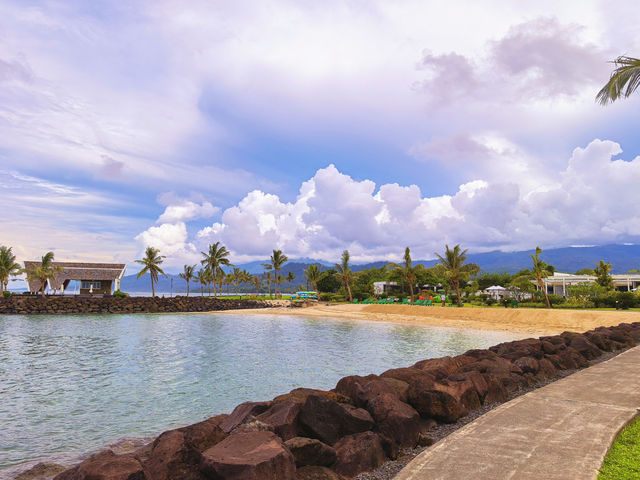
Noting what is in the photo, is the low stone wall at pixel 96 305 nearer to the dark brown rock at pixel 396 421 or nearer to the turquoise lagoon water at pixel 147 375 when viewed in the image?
the turquoise lagoon water at pixel 147 375

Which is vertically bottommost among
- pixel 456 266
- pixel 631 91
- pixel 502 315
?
pixel 502 315

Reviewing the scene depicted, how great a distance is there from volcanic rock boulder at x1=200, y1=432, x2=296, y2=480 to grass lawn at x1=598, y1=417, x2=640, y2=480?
2984 mm

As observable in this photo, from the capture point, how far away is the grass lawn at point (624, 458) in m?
3.95

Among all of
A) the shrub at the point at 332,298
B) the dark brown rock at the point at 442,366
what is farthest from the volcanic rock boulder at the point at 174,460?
the shrub at the point at 332,298

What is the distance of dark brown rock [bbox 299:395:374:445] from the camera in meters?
5.72

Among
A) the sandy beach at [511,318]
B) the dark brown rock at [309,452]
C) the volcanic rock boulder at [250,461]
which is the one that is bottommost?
the sandy beach at [511,318]

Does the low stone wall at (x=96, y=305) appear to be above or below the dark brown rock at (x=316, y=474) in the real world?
below

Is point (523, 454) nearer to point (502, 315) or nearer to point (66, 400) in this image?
point (66, 400)

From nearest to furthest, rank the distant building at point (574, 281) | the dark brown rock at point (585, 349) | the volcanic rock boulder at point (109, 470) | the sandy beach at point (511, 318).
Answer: the volcanic rock boulder at point (109, 470)
the dark brown rock at point (585, 349)
the sandy beach at point (511, 318)
the distant building at point (574, 281)

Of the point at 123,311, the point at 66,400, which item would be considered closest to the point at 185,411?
the point at 66,400

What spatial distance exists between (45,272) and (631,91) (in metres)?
72.0

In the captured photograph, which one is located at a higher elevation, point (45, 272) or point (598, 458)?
point (45, 272)

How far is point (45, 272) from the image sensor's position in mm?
62750

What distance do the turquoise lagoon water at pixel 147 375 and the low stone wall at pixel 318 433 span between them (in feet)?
11.1
